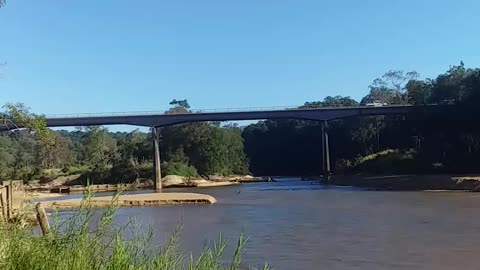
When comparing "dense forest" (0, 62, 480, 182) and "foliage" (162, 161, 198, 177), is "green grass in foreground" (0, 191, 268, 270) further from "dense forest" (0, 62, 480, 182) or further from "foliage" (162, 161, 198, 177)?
"foliage" (162, 161, 198, 177)

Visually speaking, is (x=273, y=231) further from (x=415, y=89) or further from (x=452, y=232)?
(x=415, y=89)

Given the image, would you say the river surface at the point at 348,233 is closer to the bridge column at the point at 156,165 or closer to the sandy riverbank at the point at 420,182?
the sandy riverbank at the point at 420,182

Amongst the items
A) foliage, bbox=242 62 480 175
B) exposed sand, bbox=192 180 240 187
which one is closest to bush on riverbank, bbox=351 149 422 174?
foliage, bbox=242 62 480 175

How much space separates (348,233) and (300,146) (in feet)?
385

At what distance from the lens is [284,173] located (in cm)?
14912

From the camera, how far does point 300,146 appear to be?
145375 millimetres

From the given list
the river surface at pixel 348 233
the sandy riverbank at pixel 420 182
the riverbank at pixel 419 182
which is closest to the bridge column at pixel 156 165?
the riverbank at pixel 419 182

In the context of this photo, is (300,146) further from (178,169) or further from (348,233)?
(348,233)

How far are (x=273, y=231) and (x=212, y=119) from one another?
7739 cm

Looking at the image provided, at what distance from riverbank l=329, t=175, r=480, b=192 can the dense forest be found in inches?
331

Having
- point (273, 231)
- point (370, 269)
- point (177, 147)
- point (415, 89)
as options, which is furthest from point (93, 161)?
point (370, 269)

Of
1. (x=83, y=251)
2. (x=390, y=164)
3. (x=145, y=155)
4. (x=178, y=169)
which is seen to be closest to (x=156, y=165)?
(x=178, y=169)

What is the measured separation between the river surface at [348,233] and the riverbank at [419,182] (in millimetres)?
16821

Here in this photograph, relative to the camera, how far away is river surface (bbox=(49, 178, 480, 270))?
67.1 ft
